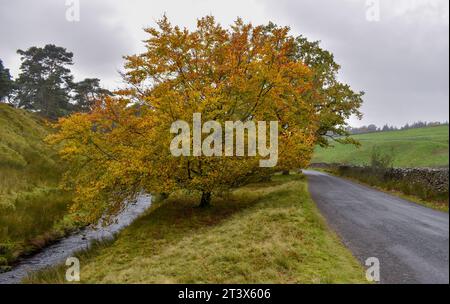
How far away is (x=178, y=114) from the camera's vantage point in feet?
44.5

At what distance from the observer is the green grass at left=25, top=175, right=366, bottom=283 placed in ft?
25.9

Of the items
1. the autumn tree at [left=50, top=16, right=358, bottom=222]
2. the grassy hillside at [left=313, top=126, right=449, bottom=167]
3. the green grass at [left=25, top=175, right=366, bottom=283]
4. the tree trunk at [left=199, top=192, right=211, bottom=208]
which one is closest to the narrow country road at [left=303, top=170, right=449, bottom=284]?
the green grass at [left=25, top=175, right=366, bottom=283]

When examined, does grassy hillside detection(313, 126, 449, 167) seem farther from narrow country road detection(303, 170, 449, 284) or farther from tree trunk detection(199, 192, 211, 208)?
tree trunk detection(199, 192, 211, 208)

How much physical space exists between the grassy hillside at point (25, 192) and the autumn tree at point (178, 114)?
3262mm

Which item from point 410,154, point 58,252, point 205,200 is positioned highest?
point 410,154

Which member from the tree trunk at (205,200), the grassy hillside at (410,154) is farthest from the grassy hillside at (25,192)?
the grassy hillside at (410,154)

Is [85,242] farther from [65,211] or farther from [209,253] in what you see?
[209,253]

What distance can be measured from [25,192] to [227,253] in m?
16.9

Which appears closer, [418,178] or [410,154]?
[418,178]

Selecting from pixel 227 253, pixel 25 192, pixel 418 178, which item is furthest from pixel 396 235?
pixel 25 192

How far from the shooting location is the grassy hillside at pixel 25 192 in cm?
1495

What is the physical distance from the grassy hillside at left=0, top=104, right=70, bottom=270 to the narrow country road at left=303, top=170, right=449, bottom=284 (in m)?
13.5

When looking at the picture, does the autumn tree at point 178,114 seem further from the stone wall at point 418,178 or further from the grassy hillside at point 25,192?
the stone wall at point 418,178

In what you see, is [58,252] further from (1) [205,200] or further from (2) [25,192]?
(2) [25,192]
